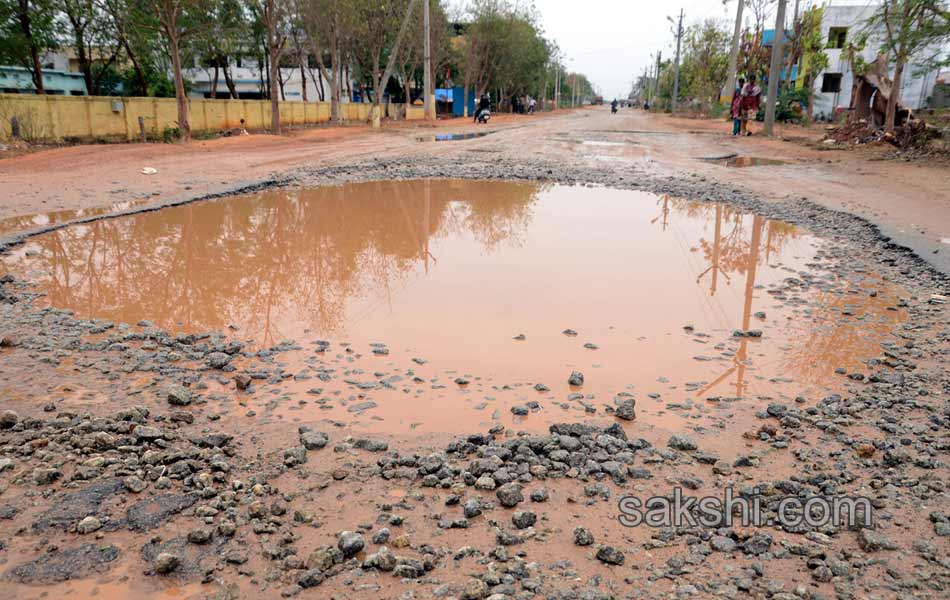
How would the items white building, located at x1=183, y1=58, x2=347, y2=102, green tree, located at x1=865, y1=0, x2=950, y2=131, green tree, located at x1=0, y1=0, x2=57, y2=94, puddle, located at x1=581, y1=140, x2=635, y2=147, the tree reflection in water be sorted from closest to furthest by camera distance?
the tree reflection in water < green tree, located at x1=865, y1=0, x2=950, y2=131 < puddle, located at x1=581, y1=140, x2=635, y2=147 < green tree, located at x1=0, y1=0, x2=57, y2=94 < white building, located at x1=183, y1=58, x2=347, y2=102

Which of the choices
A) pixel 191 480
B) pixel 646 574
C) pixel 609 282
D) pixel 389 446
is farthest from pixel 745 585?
pixel 609 282

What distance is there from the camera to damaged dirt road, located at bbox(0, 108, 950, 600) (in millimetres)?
2369

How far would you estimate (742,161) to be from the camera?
16484 millimetres

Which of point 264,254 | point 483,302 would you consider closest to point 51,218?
point 264,254

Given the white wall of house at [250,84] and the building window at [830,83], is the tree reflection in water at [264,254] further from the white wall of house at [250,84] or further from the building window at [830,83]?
the white wall of house at [250,84]

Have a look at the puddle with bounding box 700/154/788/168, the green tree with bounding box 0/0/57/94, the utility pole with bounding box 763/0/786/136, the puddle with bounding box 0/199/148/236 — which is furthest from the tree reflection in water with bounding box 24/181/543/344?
the green tree with bounding box 0/0/57/94

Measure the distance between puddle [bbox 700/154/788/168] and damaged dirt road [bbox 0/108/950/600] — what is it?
7.34m

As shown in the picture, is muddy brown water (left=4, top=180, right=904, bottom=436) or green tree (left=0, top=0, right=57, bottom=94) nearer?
muddy brown water (left=4, top=180, right=904, bottom=436)

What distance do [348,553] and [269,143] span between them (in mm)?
21268

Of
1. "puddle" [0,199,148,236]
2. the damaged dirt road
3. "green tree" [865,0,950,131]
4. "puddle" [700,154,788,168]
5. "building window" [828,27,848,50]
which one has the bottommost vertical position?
the damaged dirt road

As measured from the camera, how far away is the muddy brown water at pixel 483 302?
3902 millimetres

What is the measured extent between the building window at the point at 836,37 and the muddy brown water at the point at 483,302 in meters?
38.4

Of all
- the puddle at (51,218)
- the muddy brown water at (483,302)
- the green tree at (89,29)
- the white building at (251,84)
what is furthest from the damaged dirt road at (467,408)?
the white building at (251,84)

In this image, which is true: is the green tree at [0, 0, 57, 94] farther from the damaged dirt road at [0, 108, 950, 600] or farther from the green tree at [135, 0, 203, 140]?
the damaged dirt road at [0, 108, 950, 600]
